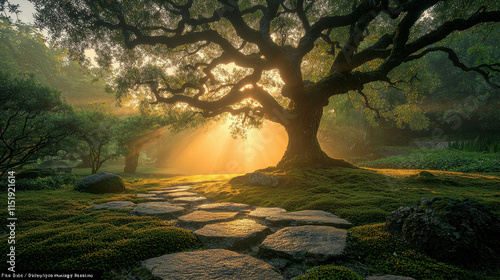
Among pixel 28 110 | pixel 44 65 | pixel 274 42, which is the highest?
pixel 44 65

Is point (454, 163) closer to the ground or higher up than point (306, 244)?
closer to the ground

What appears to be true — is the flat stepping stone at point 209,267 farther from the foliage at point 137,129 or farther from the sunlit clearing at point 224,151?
the sunlit clearing at point 224,151

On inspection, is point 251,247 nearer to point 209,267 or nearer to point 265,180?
point 209,267

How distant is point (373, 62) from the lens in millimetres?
9836

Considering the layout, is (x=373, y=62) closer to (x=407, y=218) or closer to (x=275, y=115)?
(x=275, y=115)

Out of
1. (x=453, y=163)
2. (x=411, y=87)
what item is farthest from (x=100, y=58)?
(x=453, y=163)

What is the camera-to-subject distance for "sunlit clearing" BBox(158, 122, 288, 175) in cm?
2522

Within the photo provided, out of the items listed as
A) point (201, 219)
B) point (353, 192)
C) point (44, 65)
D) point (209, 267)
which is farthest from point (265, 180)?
point (44, 65)

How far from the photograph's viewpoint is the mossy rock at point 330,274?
1.37m

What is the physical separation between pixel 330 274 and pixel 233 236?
0.99 m

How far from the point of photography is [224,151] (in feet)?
90.4

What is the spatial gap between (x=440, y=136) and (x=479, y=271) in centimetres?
2826

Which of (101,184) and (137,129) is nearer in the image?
(101,184)

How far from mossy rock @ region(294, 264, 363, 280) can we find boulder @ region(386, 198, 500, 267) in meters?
0.80
